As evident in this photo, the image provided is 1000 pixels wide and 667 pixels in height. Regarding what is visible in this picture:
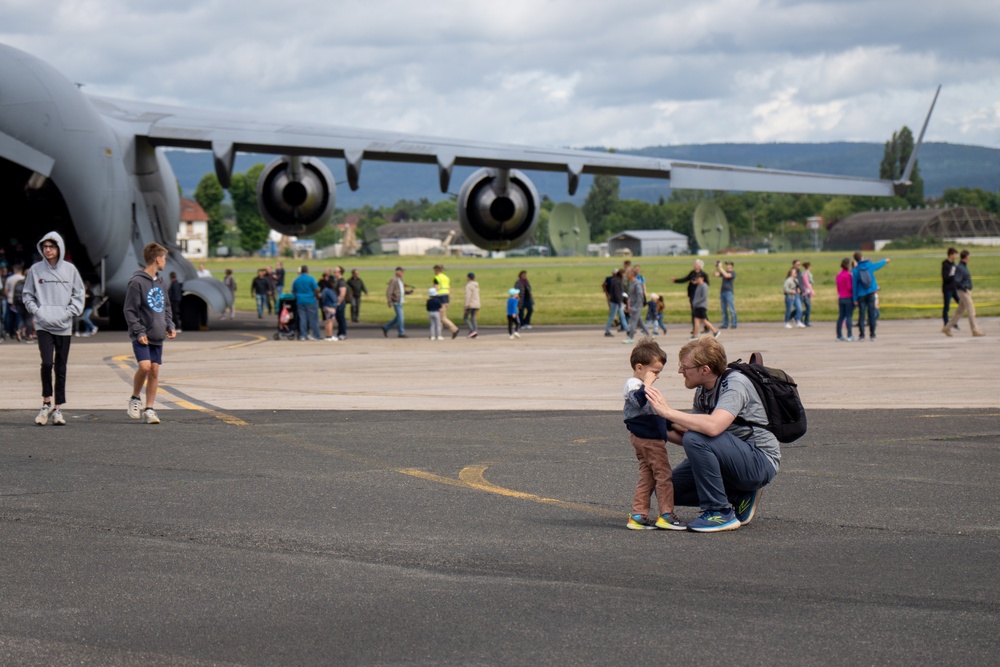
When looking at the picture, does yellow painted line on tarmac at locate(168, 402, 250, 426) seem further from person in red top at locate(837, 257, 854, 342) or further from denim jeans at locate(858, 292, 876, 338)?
denim jeans at locate(858, 292, 876, 338)

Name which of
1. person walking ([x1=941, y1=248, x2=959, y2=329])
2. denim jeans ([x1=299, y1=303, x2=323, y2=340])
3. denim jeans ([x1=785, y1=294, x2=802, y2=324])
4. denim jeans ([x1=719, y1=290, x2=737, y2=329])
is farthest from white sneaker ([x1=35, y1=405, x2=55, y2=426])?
denim jeans ([x1=785, y1=294, x2=802, y2=324])

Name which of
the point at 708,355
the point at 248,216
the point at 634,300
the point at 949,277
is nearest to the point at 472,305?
the point at 634,300

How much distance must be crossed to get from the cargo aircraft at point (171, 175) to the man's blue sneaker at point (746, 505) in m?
17.2

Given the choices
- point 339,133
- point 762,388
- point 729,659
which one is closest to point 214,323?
point 339,133

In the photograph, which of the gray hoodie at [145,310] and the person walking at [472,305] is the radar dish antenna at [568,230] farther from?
the gray hoodie at [145,310]

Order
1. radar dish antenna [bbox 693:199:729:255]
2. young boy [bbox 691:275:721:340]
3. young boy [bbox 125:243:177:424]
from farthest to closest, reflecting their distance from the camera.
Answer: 1. radar dish antenna [bbox 693:199:729:255]
2. young boy [bbox 691:275:721:340]
3. young boy [bbox 125:243:177:424]

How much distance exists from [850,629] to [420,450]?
18.7ft

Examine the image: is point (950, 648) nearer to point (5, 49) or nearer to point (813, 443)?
point (813, 443)

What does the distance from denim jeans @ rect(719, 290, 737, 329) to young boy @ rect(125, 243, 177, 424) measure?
1806 centimetres

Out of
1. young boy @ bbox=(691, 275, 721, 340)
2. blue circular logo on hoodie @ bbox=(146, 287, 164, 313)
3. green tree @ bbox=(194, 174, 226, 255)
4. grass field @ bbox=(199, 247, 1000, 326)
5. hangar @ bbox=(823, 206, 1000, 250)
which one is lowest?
grass field @ bbox=(199, 247, 1000, 326)

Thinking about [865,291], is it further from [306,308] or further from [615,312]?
[306,308]

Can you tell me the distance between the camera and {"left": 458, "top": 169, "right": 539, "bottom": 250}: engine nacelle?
2844 centimetres

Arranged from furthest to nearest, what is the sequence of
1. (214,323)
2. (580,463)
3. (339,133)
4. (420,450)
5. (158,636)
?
(214,323) → (339,133) → (420,450) → (580,463) → (158,636)

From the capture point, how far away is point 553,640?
5098 mm
